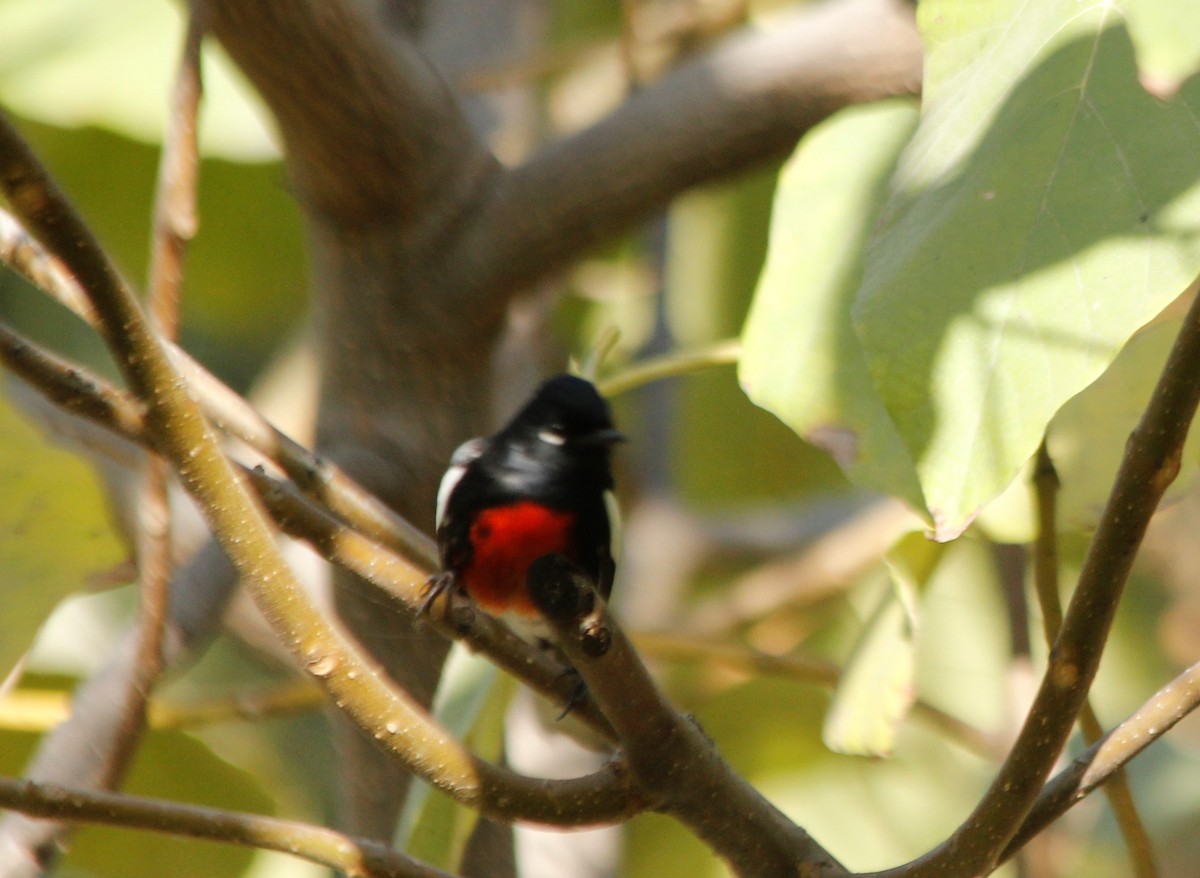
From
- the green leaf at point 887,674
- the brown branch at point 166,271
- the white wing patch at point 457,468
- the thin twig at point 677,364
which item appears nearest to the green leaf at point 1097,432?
the green leaf at point 887,674

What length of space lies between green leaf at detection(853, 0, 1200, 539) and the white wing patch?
0.85 meters

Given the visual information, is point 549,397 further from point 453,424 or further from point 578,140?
point 578,140

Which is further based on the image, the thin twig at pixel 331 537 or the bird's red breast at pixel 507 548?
the bird's red breast at pixel 507 548

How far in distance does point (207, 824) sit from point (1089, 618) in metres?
0.62

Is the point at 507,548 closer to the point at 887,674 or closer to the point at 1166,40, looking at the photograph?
the point at 887,674

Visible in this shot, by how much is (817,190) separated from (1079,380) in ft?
1.93

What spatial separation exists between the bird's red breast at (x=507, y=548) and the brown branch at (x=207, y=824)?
0.66m

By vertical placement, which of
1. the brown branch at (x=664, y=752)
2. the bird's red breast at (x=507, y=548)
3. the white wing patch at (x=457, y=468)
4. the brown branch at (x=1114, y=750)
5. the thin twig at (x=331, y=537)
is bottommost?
the brown branch at (x=664, y=752)

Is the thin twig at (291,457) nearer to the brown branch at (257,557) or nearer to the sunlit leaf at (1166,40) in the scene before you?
the brown branch at (257,557)

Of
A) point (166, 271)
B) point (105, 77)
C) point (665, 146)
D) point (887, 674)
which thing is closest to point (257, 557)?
point (166, 271)

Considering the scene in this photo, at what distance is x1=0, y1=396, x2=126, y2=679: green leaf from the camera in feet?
4.75

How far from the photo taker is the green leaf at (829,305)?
4.01ft

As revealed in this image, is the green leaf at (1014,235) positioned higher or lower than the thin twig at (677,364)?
lower

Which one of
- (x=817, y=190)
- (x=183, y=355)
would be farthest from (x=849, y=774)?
(x=183, y=355)
